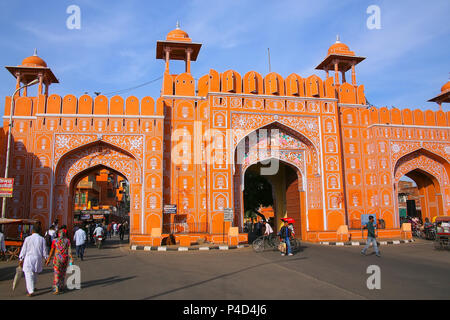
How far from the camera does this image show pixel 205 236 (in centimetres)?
1794

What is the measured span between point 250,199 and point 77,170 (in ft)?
48.2

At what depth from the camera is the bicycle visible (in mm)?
14320

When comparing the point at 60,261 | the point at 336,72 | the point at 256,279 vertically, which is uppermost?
the point at 336,72

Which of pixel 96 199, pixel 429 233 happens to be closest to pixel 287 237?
pixel 429 233

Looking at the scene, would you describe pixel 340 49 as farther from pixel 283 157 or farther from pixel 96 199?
pixel 96 199

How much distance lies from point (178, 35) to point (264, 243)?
13.1 metres

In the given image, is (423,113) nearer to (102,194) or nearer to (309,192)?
(309,192)

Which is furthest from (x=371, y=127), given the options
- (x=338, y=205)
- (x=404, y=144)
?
(x=338, y=205)

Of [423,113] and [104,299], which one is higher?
[423,113]

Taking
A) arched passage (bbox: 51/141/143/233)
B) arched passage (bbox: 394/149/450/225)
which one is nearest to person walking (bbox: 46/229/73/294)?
arched passage (bbox: 51/141/143/233)

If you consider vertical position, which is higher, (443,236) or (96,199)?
(96,199)

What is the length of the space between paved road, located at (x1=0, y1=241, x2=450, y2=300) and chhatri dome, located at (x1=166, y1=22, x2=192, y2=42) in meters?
13.6

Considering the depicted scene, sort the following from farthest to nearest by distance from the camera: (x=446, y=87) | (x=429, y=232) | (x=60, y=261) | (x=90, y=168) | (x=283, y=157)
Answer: (x=446, y=87) < (x=283, y=157) < (x=429, y=232) < (x=90, y=168) < (x=60, y=261)

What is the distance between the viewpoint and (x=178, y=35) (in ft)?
70.3
